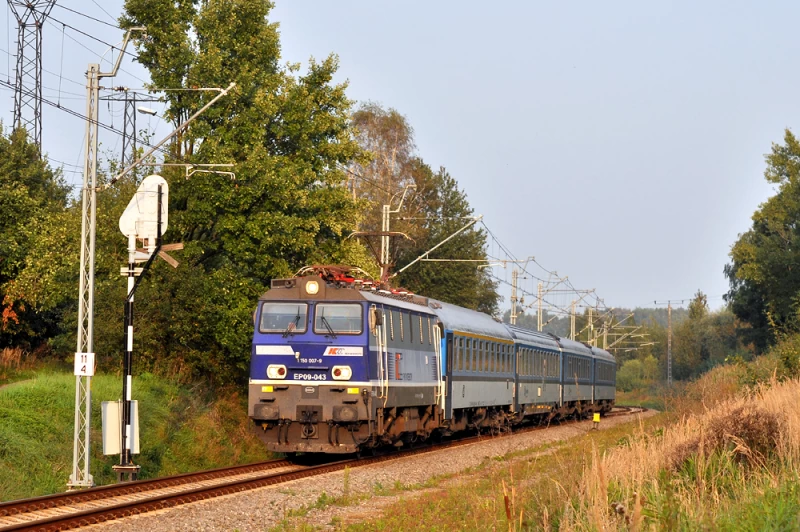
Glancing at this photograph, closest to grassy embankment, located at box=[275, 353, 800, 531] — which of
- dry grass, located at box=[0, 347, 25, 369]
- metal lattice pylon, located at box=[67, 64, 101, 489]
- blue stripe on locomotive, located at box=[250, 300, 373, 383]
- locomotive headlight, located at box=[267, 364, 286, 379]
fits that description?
blue stripe on locomotive, located at box=[250, 300, 373, 383]

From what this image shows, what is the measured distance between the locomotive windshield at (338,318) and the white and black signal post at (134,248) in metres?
3.50

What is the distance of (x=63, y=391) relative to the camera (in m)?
22.0

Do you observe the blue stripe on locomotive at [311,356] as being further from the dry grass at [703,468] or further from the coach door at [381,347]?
the dry grass at [703,468]

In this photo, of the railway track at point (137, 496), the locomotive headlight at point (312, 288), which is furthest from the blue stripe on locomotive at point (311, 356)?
the railway track at point (137, 496)

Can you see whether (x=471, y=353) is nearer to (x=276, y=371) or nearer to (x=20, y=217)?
(x=276, y=371)

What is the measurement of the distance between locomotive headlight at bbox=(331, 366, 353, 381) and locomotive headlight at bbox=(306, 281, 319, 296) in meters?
1.67

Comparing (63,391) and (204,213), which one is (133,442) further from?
(204,213)

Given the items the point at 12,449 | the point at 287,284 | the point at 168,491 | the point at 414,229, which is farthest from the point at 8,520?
the point at 414,229

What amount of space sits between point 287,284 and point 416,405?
425 centimetres

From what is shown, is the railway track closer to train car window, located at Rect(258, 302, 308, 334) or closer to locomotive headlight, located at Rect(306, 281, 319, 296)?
train car window, located at Rect(258, 302, 308, 334)

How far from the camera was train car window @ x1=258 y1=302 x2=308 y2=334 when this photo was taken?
21.0 metres

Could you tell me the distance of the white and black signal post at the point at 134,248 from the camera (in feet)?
61.3

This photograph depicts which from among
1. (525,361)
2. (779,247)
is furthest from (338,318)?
(779,247)

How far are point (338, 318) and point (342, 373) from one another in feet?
3.71
